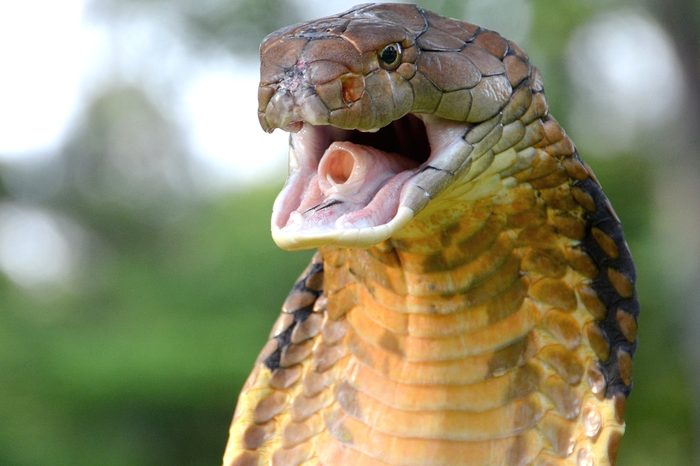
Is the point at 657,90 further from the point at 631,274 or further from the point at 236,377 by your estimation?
the point at 631,274

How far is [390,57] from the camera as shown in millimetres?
1513

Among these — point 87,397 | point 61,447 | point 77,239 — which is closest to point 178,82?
point 87,397

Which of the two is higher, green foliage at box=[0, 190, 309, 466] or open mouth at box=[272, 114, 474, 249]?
open mouth at box=[272, 114, 474, 249]

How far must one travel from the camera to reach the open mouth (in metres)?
1.38

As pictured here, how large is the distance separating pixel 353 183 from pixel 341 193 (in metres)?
0.03

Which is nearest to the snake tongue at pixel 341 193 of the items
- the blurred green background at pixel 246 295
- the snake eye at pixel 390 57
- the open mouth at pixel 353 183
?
the open mouth at pixel 353 183

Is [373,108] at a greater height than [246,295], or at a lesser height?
greater

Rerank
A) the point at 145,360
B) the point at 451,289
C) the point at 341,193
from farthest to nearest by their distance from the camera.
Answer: the point at 145,360
the point at 451,289
the point at 341,193

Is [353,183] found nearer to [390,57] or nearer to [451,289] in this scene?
[390,57]

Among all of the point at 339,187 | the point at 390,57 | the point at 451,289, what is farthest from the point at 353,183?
the point at 451,289

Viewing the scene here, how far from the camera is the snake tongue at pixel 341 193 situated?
139cm

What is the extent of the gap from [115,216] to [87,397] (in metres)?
10.7

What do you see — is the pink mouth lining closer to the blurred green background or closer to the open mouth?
the open mouth

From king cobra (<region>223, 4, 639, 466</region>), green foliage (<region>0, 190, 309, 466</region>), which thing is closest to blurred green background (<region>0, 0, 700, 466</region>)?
green foliage (<region>0, 190, 309, 466</region>)
